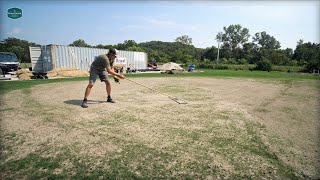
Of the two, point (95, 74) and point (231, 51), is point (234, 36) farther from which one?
point (95, 74)

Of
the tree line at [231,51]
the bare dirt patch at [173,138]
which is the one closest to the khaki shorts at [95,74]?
the bare dirt patch at [173,138]

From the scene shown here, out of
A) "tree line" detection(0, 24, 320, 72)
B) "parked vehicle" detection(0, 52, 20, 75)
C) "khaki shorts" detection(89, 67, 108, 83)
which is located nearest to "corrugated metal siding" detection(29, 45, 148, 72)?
"parked vehicle" detection(0, 52, 20, 75)

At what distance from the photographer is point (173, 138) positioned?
422 cm

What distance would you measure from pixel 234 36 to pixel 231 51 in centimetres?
1232

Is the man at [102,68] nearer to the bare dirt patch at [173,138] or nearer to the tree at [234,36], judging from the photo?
the bare dirt patch at [173,138]

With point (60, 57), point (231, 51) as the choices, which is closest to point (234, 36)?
point (231, 51)

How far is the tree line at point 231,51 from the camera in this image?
62559 millimetres

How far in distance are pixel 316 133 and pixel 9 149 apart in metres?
6.39

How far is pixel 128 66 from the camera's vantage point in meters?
31.6

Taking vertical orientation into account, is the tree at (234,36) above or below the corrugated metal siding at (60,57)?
above

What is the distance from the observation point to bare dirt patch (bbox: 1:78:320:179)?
3197mm

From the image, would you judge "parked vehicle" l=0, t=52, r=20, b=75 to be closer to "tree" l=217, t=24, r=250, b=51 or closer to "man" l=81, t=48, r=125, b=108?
"man" l=81, t=48, r=125, b=108

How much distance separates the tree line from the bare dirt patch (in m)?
47.9

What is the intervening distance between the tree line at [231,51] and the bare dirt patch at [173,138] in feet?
157
